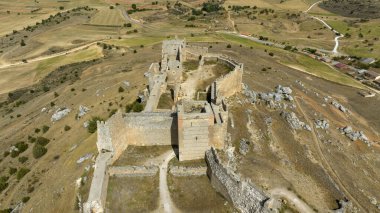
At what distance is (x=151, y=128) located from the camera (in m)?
38.5

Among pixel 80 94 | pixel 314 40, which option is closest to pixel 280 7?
pixel 314 40

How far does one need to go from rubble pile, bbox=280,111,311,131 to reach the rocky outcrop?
22.2 meters

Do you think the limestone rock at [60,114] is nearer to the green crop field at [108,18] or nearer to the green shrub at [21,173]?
the green shrub at [21,173]

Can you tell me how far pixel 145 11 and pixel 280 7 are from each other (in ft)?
276

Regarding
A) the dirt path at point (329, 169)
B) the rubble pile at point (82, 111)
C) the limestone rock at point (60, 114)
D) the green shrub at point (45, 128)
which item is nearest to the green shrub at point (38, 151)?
the green shrub at point (45, 128)

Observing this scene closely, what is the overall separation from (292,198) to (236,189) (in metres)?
6.25

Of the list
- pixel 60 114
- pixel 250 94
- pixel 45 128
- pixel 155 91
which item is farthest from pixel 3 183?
pixel 250 94

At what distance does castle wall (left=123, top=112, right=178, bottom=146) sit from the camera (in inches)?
1499

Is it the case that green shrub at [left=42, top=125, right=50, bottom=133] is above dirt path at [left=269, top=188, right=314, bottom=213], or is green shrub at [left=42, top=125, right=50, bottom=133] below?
below

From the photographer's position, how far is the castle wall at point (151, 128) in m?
38.1

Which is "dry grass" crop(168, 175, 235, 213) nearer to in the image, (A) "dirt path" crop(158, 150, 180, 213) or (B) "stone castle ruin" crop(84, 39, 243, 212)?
(A) "dirt path" crop(158, 150, 180, 213)

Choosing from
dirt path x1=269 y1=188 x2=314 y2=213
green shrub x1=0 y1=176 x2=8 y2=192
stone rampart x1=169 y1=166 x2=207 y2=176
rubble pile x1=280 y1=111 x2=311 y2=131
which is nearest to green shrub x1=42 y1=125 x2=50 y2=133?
green shrub x1=0 y1=176 x2=8 y2=192

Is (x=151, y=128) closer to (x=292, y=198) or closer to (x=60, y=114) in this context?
(x=292, y=198)

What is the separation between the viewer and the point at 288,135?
4784cm
